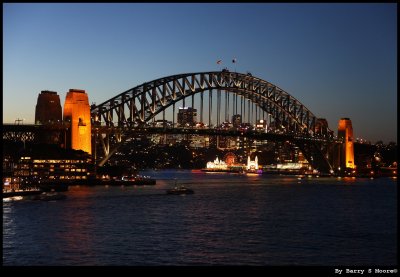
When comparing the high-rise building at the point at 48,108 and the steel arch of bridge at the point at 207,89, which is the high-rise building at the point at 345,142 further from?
the high-rise building at the point at 48,108

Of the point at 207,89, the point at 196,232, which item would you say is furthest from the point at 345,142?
the point at 196,232

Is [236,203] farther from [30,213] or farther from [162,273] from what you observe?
[162,273]

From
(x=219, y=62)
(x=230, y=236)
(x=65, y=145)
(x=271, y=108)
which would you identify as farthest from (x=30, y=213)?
(x=271, y=108)

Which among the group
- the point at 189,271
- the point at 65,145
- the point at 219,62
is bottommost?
the point at 189,271

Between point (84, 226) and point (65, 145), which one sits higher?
point (65, 145)

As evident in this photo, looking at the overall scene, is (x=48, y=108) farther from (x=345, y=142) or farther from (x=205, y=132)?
(x=345, y=142)

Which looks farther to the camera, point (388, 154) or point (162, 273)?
point (388, 154)
